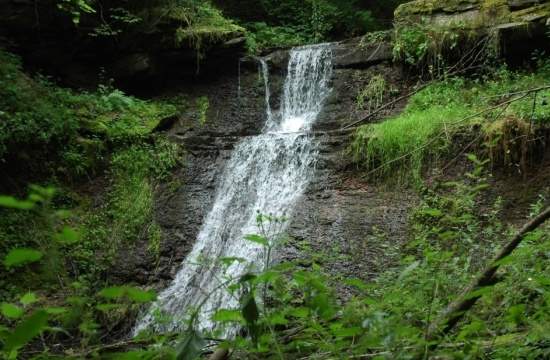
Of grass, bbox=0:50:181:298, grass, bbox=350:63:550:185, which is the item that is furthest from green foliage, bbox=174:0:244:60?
grass, bbox=350:63:550:185

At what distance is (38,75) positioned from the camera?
9.91 m

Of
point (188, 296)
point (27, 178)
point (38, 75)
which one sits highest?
point (38, 75)

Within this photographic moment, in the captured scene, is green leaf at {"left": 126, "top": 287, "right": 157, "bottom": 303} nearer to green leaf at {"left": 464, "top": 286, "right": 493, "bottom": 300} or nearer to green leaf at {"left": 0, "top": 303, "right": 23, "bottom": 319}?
green leaf at {"left": 0, "top": 303, "right": 23, "bottom": 319}

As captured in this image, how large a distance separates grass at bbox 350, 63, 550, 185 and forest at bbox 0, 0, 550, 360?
0.04 metres

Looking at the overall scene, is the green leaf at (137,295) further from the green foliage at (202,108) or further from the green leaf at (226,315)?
the green foliage at (202,108)

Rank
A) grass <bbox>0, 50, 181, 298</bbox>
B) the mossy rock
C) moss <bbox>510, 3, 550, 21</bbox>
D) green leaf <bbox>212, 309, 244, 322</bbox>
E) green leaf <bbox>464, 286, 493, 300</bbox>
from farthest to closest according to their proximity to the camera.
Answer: the mossy rock → moss <bbox>510, 3, 550, 21</bbox> → grass <bbox>0, 50, 181, 298</bbox> → green leaf <bbox>464, 286, 493, 300</bbox> → green leaf <bbox>212, 309, 244, 322</bbox>

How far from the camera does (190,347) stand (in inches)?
54.9

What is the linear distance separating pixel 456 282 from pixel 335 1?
44.4 ft

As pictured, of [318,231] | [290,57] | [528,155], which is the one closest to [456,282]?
[318,231]

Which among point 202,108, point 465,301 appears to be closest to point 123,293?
point 465,301

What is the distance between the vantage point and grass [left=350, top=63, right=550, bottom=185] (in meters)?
7.06

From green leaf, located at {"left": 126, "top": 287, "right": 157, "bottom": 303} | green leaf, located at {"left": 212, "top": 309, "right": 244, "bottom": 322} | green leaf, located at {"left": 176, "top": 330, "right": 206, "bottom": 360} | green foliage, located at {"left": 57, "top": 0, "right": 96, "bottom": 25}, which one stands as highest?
green foliage, located at {"left": 57, "top": 0, "right": 96, "bottom": 25}

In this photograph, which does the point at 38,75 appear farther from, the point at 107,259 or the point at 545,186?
the point at 545,186

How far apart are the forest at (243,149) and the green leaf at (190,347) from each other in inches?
77.8
